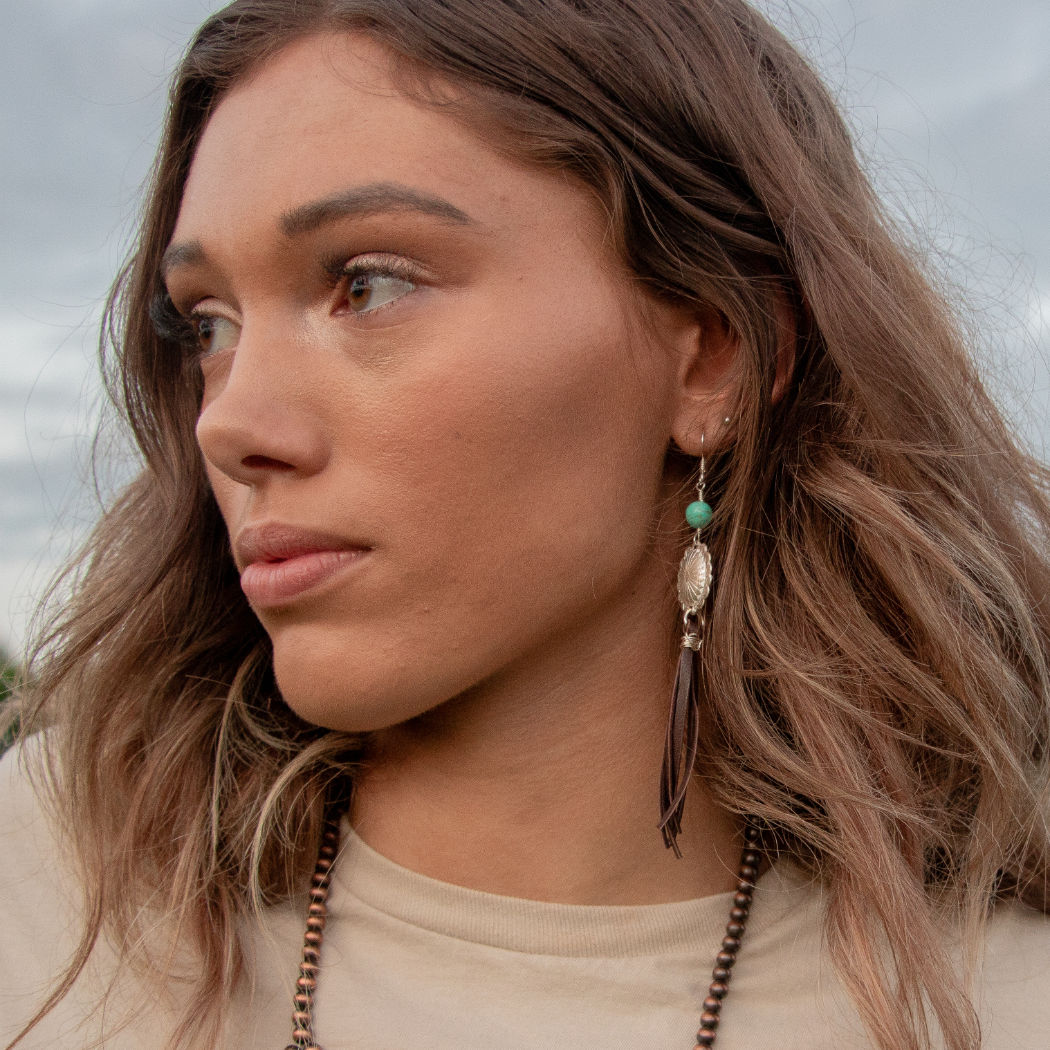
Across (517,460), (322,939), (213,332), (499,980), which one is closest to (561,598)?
(517,460)

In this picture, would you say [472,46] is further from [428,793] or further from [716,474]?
[428,793]

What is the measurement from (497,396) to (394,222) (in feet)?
1.18

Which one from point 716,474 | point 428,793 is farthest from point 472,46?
point 428,793

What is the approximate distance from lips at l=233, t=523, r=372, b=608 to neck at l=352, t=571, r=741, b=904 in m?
0.40

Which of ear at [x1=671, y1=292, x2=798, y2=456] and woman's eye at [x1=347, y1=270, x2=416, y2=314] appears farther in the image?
ear at [x1=671, y1=292, x2=798, y2=456]

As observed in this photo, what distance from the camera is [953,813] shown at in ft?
8.24

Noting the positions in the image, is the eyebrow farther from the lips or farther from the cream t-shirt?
the cream t-shirt

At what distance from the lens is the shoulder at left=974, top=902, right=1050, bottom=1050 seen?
233cm

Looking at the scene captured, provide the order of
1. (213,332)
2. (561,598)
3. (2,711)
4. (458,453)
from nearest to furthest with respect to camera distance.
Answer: (458,453) → (561,598) → (213,332) → (2,711)

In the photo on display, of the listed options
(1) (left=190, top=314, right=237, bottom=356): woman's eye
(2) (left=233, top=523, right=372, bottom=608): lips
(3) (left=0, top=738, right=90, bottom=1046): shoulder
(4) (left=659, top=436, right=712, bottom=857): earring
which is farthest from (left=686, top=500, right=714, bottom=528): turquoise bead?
(3) (left=0, top=738, right=90, bottom=1046): shoulder

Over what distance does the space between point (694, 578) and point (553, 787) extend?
0.48 meters

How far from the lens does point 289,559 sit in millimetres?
2143

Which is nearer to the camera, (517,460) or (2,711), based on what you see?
(517,460)

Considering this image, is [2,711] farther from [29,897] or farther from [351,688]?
[351,688]
